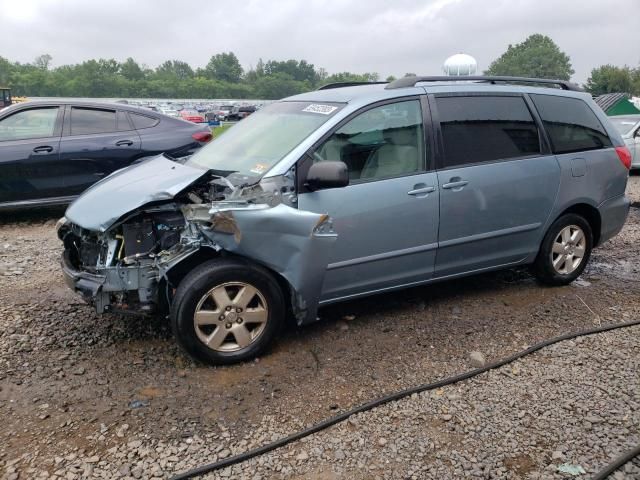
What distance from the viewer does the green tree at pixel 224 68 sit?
119162 mm

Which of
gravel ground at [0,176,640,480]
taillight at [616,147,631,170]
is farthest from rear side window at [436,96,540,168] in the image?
gravel ground at [0,176,640,480]

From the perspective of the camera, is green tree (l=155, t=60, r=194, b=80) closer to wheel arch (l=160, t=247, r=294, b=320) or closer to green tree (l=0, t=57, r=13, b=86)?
green tree (l=0, t=57, r=13, b=86)

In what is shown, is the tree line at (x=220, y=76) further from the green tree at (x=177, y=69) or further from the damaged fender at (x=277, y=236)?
the damaged fender at (x=277, y=236)

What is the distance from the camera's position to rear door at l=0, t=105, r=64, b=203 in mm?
6434

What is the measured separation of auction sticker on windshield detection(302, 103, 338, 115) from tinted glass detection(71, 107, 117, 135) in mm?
4153

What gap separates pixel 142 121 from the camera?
7.25m

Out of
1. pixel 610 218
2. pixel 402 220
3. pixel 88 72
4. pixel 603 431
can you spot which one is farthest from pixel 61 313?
pixel 88 72

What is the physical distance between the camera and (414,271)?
12.6 feet

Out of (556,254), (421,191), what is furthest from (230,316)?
(556,254)

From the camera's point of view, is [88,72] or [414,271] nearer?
[414,271]

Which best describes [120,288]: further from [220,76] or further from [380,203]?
[220,76]

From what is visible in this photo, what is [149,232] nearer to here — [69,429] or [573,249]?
[69,429]

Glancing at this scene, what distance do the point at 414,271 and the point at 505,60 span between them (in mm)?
124204

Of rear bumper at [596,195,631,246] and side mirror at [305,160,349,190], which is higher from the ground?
side mirror at [305,160,349,190]
